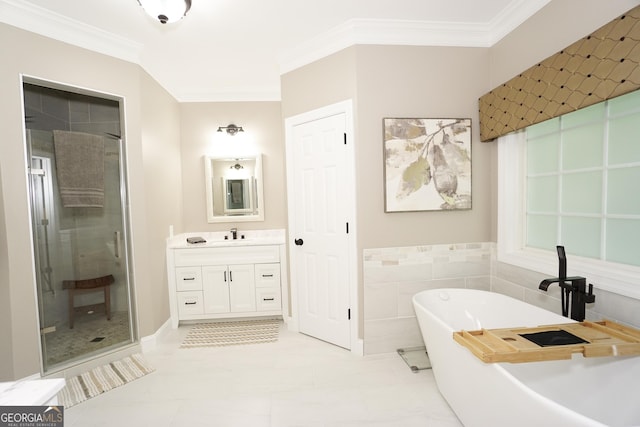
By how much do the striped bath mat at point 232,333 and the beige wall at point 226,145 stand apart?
3.81ft

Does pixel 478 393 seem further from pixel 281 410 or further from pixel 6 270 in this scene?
pixel 6 270

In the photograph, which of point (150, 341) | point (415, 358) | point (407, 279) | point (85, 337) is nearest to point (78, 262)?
point (85, 337)

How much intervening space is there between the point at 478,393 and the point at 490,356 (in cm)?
29

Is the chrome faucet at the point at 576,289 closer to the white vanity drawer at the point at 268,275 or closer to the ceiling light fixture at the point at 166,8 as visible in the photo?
the white vanity drawer at the point at 268,275

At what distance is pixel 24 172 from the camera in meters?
2.02

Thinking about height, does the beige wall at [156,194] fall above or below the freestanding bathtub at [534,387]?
above

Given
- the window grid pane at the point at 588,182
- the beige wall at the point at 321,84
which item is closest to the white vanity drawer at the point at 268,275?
the beige wall at the point at 321,84

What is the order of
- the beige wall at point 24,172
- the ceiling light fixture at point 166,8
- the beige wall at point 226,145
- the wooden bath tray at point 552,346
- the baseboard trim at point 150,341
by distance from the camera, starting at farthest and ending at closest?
the beige wall at point 226,145
the baseboard trim at point 150,341
the beige wall at point 24,172
the ceiling light fixture at point 166,8
the wooden bath tray at point 552,346

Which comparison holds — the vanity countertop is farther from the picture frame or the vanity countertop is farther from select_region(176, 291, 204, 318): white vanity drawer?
the picture frame

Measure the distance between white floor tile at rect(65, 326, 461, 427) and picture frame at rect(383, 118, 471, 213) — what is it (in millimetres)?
1323

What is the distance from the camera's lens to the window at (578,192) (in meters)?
1.59

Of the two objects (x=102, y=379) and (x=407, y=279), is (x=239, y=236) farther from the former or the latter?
(x=407, y=279)

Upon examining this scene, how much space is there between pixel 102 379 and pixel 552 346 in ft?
9.93

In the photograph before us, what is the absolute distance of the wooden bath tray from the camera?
1.29m
